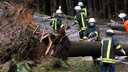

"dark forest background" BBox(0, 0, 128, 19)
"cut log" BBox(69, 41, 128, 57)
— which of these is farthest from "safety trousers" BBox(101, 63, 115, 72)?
"dark forest background" BBox(0, 0, 128, 19)

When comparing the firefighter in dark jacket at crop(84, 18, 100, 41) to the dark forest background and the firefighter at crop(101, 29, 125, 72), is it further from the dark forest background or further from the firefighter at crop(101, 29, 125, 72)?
the dark forest background

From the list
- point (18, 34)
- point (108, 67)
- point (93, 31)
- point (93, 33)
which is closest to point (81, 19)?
point (93, 31)

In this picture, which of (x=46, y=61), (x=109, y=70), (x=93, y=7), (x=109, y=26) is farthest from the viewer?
(x=93, y=7)

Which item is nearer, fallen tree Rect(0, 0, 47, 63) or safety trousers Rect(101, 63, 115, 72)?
safety trousers Rect(101, 63, 115, 72)

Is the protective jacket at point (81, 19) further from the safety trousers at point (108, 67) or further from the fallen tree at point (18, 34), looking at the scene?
the safety trousers at point (108, 67)

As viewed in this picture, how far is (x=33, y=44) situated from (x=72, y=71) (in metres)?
1.52

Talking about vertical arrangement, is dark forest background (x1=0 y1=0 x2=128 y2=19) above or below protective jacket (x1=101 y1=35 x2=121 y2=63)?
below

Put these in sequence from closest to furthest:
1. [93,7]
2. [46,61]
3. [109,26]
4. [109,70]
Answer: [109,70] → [46,61] → [109,26] → [93,7]

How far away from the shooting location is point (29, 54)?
13047 mm

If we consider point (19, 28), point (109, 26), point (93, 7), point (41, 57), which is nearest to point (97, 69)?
point (41, 57)

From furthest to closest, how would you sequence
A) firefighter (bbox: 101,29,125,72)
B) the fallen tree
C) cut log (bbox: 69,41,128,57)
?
1. cut log (bbox: 69,41,128,57)
2. the fallen tree
3. firefighter (bbox: 101,29,125,72)

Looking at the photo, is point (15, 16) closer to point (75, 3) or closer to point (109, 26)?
point (109, 26)

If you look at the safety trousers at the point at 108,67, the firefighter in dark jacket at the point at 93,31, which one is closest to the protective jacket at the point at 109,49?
the safety trousers at the point at 108,67

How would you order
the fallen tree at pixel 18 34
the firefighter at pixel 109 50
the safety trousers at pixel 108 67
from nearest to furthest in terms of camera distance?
the firefighter at pixel 109 50, the safety trousers at pixel 108 67, the fallen tree at pixel 18 34
